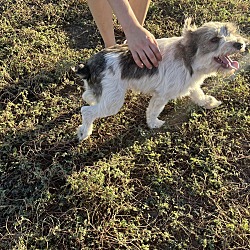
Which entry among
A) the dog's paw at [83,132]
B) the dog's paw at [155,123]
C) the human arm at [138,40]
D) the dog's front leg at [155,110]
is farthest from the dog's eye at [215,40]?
the dog's paw at [83,132]

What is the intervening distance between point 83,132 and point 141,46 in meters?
1.05

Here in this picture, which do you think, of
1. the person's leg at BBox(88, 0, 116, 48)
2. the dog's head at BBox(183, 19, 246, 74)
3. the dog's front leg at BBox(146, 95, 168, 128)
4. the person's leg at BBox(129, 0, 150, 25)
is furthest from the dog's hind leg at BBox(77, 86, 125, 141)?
the person's leg at BBox(129, 0, 150, 25)

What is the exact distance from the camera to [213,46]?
9.96 ft

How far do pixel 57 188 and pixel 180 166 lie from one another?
Answer: 117cm

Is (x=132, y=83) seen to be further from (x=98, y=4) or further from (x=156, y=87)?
(x=98, y=4)

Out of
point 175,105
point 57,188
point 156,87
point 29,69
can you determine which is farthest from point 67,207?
point 29,69

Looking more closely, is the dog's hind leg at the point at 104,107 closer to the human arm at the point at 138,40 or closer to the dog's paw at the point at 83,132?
the dog's paw at the point at 83,132

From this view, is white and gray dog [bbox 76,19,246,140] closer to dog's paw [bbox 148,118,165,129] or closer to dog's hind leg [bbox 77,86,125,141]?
dog's hind leg [bbox 77,86,125,141]

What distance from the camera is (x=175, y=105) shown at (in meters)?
3.92

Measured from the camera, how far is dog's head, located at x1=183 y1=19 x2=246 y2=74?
3.01 meters

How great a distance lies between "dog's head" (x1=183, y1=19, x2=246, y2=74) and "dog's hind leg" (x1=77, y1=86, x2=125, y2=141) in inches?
28.9

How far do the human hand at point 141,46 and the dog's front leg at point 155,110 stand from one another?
0.48 metres

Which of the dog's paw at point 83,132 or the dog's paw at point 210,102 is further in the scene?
the dog's paw at point 210,102

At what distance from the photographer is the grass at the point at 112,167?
292 cm
